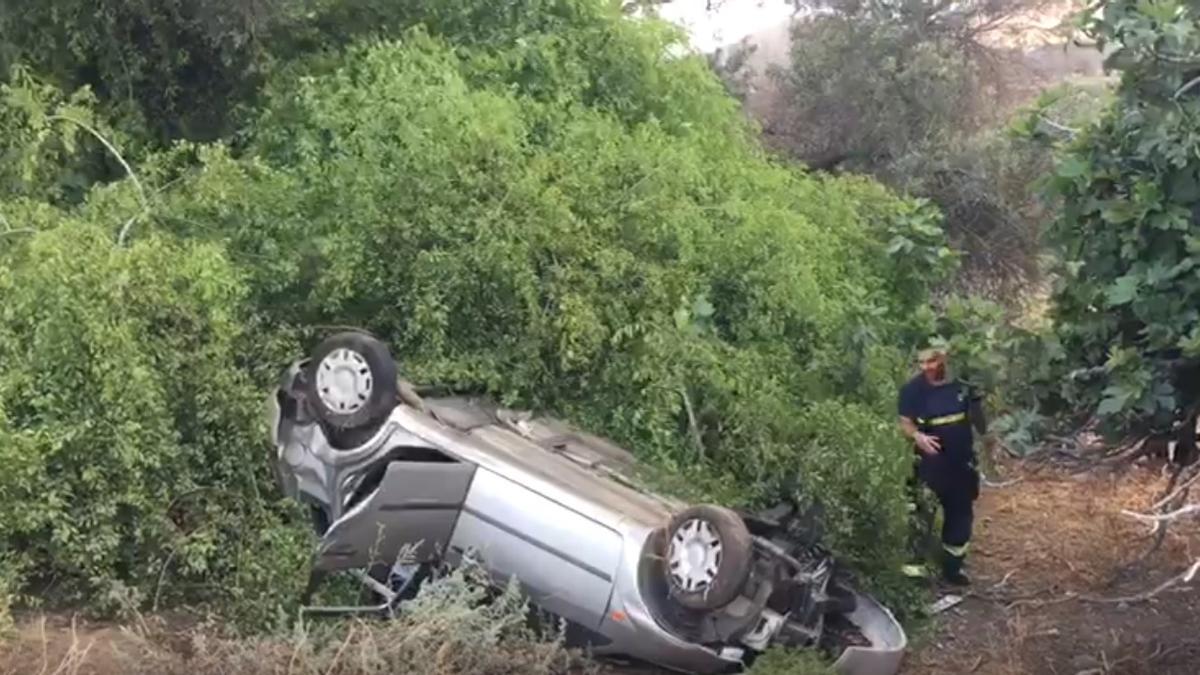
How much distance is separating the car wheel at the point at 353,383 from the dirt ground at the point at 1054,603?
1.39 m


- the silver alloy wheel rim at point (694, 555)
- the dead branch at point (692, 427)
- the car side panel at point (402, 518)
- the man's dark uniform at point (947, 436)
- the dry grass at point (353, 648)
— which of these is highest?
the man's dark uniform at point (947, 436)

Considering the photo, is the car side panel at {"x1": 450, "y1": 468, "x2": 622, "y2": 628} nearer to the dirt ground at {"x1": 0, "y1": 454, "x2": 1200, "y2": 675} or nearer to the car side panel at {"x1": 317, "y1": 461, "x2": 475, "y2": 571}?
the car side panel at {"x1": 317, "y1": 461, "x2": 475, "y2": 571}

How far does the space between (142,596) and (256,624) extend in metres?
0.57

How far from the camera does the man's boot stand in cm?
837

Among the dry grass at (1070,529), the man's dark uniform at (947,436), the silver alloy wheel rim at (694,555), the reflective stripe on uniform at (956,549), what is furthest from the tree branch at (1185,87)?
the reflective stripe on uniform at (956,549)

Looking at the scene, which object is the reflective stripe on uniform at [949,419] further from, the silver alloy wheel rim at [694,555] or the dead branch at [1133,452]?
the silver alloy wheel rim at [694,555]

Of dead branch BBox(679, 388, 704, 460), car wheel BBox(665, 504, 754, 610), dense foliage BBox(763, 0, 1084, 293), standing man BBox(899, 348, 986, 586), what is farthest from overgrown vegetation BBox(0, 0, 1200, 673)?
dense foliage BBox(763, 0, 1084, 293)

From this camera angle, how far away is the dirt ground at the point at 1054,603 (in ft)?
21.2

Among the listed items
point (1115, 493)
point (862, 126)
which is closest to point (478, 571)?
point (1115, 493)

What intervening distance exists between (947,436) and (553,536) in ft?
9.32

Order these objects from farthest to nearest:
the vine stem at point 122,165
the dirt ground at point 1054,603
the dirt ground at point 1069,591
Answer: the vine stem at point 122,165
the dirt ground at point 1069,591
the dirt ground at point 1054,603

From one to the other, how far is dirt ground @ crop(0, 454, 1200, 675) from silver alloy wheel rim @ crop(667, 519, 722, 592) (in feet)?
5.28

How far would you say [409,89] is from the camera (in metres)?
8.43

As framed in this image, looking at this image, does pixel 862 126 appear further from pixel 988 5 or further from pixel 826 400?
pixel 826 400
